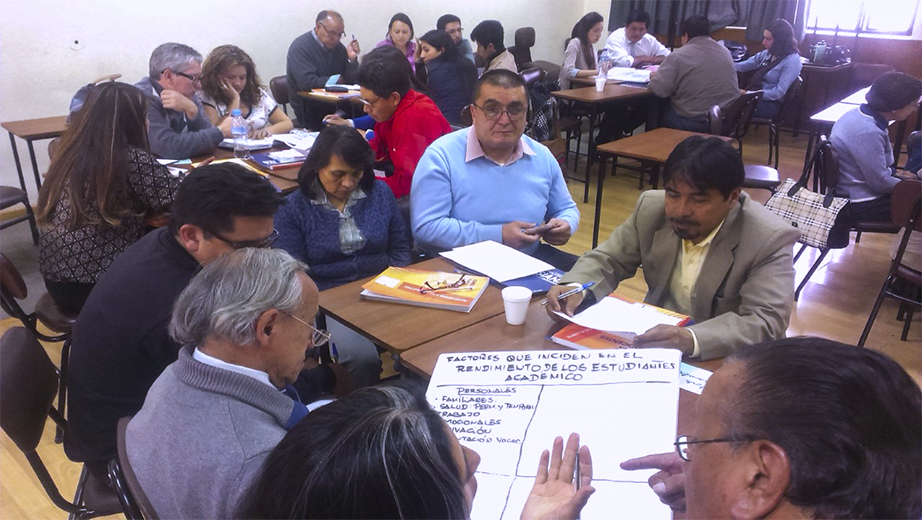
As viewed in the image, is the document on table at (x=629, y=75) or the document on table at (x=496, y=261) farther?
the document on table at (x=629, y=75)

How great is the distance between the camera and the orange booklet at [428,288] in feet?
5.80

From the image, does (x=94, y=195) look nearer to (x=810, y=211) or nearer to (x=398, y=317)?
(x=398, y=317)

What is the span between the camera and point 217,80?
373 centimetres

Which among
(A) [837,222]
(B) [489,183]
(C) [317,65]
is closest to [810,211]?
(A) [837,222]

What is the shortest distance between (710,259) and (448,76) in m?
3.75

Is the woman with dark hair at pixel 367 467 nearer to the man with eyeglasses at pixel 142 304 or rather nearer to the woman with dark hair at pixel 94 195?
the man with eyeglasses at pixel 142 304

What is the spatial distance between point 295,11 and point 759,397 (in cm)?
619

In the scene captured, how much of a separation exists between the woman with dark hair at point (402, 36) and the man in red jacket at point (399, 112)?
10.8 ft

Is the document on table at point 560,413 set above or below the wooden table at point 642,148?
above

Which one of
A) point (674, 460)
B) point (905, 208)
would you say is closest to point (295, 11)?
point (905, 208)

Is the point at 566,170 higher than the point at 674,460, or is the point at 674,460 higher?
the point at 674,460

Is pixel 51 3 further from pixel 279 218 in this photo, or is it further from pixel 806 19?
pixel 806 19

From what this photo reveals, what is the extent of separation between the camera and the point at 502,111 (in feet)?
7.86

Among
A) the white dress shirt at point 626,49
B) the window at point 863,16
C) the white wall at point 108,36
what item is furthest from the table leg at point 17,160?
the window at point 863,16
